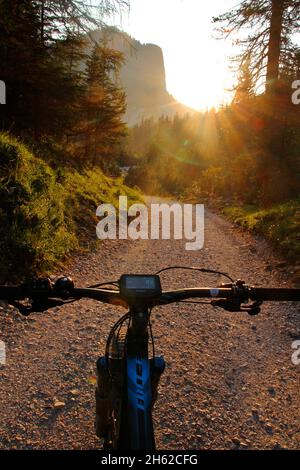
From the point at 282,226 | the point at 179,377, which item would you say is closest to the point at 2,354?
the point at 179,377

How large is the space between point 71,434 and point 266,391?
2469 millimetres

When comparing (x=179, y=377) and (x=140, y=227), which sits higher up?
(x=140, y=227)

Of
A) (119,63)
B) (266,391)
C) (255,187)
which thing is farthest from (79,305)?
(119,63)

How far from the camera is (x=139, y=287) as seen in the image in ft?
6.36

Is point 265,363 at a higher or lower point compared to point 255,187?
lower

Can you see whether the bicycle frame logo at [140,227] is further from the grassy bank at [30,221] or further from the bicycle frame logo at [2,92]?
the bicycle frame logo at [2,92]

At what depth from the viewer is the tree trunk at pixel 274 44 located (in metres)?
16.4

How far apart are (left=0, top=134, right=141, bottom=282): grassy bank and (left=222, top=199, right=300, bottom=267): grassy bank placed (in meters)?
5.83

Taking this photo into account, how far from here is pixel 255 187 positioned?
19406mm

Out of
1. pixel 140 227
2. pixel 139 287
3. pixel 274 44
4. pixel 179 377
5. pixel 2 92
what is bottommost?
pixel 179 377

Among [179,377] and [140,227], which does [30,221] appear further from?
[140,227]

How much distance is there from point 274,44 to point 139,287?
19015mm

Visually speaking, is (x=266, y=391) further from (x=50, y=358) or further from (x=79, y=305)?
(x=79, y=305)
